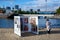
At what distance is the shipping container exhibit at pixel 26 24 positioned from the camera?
16109mm

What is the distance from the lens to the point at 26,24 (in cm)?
1664

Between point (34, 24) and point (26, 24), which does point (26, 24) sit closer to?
point (26, 24)

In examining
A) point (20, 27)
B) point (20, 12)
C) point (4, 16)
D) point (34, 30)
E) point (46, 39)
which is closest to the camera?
point (46, 39)

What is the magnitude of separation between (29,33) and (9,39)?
3393mm

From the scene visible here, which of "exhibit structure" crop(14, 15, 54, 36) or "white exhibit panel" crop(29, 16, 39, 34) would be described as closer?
"exhibit structure" crop(14, 15, 54, 36)

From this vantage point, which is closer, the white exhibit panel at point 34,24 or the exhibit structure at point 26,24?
the exhibit structure at point 26,24

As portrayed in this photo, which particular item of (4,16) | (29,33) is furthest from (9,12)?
(29,33)

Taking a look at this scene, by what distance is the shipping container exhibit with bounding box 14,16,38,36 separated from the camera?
52.9 feet

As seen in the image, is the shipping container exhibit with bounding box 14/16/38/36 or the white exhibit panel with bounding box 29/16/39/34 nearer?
the shipping container exhibit with bounding box 14/16/38/36

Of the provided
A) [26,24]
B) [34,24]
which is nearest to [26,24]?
[26,24]

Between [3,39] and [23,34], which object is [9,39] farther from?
[23,34]

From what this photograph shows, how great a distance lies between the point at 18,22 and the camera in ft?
53.6

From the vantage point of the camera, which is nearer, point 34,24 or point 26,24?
point 26,24

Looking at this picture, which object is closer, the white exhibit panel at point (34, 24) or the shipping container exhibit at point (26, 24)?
the shipping container exhibit at point (26, 24)
